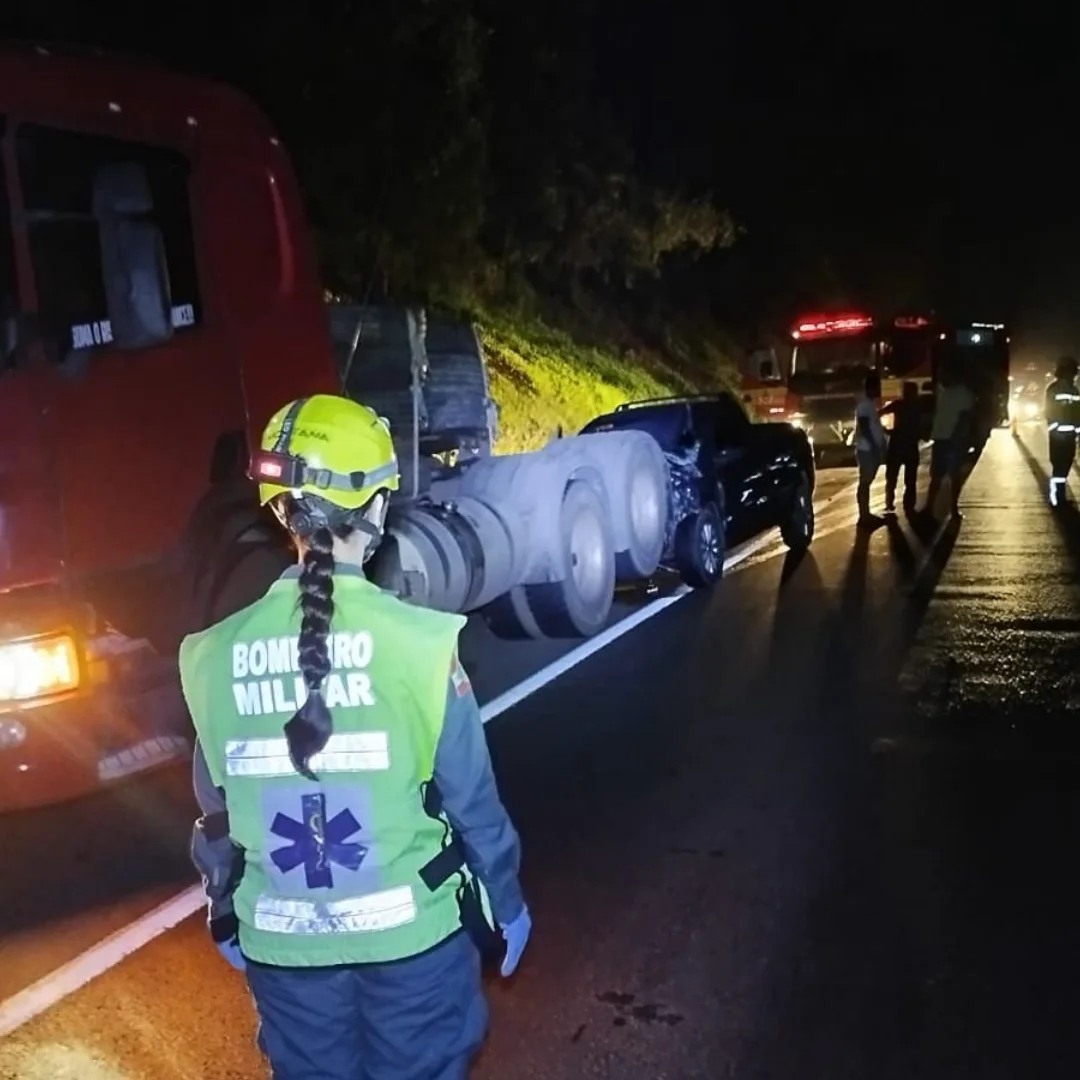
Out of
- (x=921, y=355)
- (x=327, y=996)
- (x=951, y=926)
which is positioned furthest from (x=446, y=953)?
(x=921, y=355)

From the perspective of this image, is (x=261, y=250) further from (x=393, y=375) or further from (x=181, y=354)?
(x=393, y=375)

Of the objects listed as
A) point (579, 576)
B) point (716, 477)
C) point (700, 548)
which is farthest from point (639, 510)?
point (716, 477)

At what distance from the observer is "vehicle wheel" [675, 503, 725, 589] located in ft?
40.1

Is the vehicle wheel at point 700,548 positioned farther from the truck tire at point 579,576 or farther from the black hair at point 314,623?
the black hair at point 314,623

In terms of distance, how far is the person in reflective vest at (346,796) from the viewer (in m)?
2.74

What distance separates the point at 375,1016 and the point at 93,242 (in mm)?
3798

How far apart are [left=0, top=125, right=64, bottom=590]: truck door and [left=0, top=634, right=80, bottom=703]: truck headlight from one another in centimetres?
23

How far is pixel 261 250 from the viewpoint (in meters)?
6.98

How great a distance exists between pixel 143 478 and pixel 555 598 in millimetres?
3967

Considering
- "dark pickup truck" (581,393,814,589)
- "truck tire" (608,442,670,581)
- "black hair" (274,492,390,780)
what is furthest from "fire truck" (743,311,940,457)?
"black hair" (274,492,390,780)

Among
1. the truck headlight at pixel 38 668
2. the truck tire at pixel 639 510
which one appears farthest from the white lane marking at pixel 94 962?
the truck tire at pixel 639 510

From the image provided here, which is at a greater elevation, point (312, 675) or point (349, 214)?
point (349, 214)

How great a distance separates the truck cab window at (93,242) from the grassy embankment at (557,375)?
14.3 meters

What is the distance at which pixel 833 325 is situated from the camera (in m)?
29.4
